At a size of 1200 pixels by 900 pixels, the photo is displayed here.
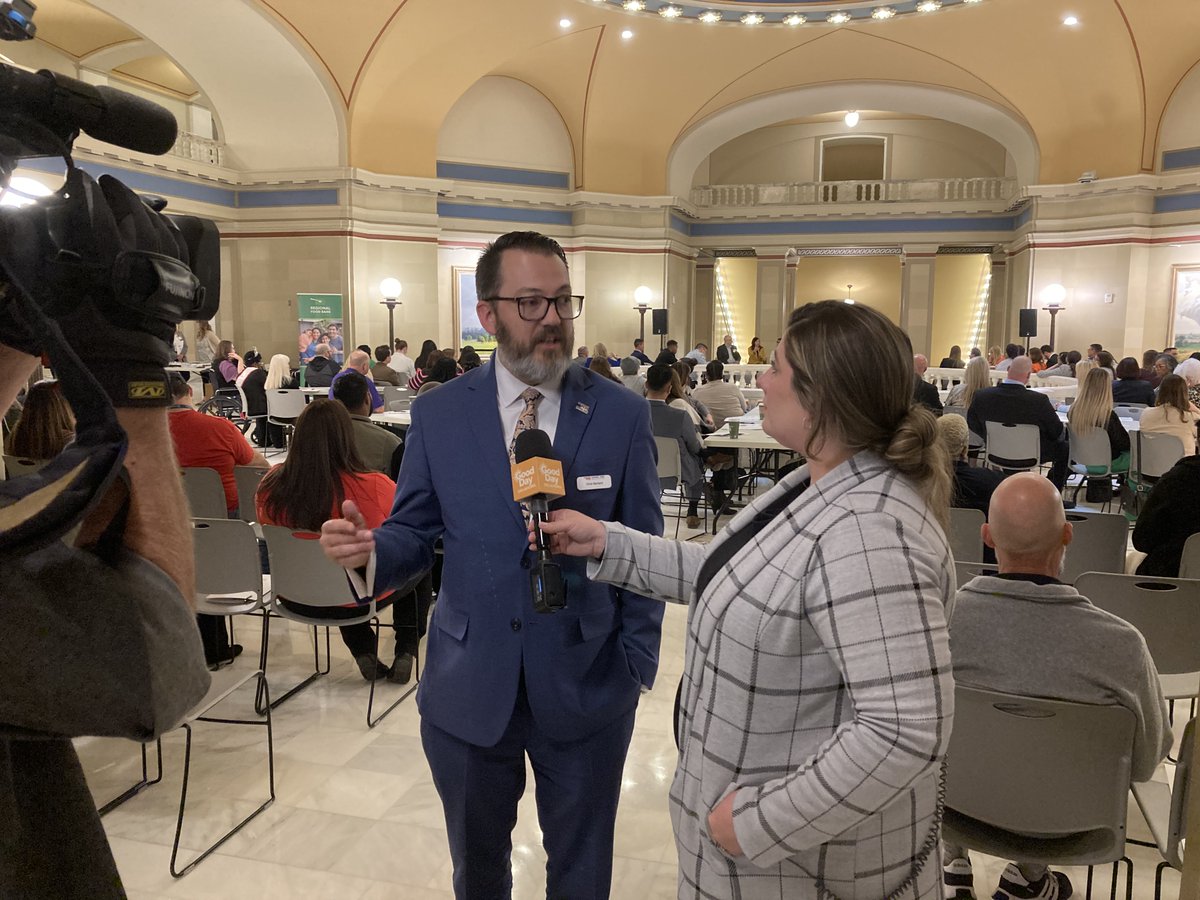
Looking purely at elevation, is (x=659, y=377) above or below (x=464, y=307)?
below

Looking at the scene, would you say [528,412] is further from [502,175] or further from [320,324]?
[502,175]

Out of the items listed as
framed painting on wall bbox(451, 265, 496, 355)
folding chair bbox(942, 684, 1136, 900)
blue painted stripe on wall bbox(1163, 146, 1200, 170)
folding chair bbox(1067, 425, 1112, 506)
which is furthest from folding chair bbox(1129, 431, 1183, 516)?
framed painting on wall bbox(451, 265, 496, 355)

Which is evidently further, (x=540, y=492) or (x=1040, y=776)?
(x=1040, y=776)

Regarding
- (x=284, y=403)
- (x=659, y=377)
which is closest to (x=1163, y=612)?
(x=659, y=377)

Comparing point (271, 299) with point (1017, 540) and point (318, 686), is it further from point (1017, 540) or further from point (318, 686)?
point (1017, 540)

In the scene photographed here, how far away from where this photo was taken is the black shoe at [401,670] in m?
4.23

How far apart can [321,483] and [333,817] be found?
1.39m

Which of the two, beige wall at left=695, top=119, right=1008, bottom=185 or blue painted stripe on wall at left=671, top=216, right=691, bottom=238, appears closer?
blue painted stripe on wall at left=671, top=216, right=691, bottom=238

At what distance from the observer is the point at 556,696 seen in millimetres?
1849

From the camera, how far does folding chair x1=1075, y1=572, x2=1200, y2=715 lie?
302 cm

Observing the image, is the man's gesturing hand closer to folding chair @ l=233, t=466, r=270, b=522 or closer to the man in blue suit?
the man in blue suit

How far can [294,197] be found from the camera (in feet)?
47.5

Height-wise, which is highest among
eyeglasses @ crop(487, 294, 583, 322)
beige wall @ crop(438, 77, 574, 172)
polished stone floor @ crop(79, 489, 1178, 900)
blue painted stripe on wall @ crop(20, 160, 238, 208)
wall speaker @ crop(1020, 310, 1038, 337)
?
beige wall @ crop(438, 77, 574, 172)

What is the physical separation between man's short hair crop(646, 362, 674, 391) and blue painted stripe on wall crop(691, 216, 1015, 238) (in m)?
12.9
